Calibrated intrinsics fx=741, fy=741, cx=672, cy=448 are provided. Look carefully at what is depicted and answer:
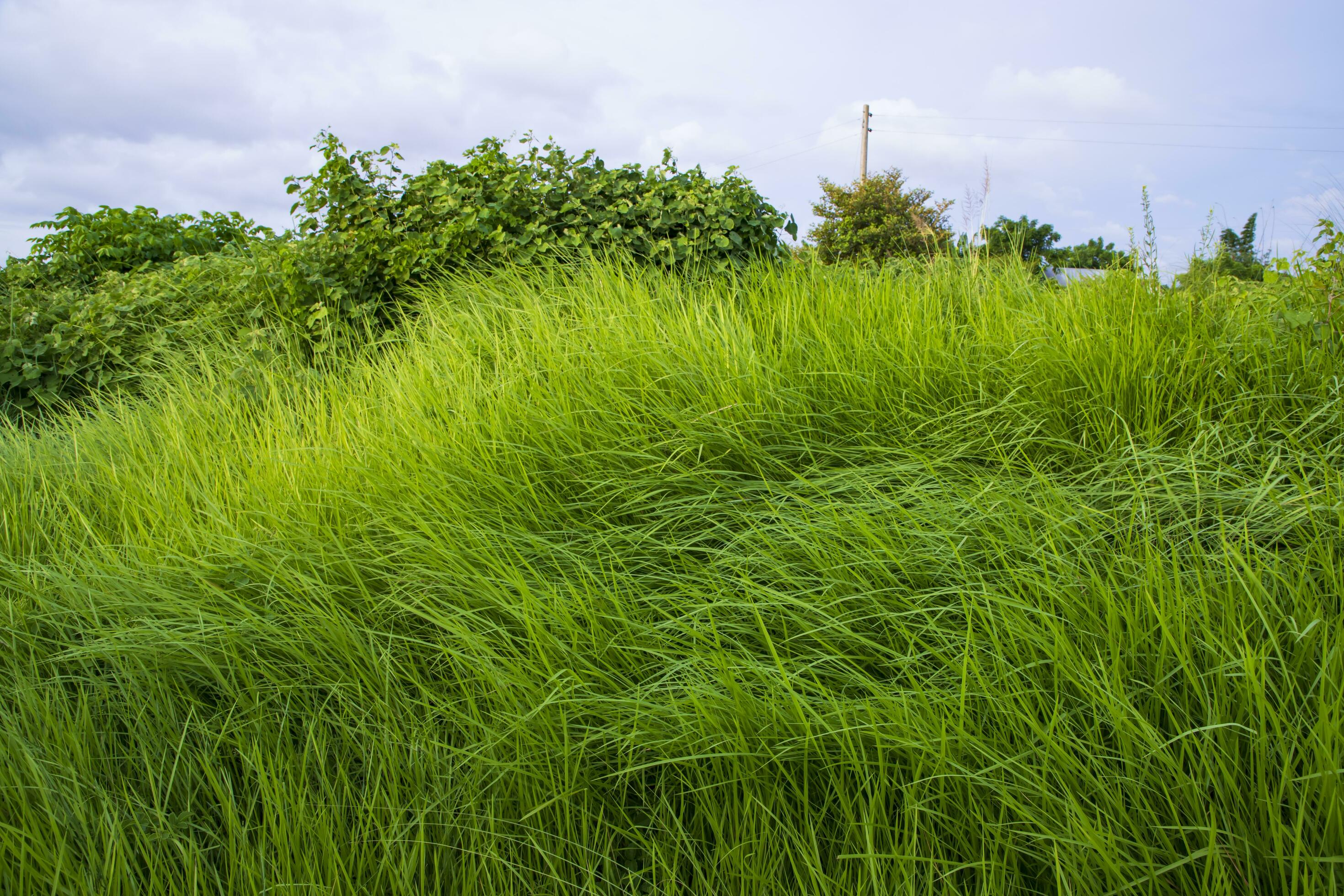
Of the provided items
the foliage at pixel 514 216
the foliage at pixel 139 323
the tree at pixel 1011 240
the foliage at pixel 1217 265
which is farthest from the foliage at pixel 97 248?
the foliage at pixel 1217 265

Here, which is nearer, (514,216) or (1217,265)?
(1217,265)

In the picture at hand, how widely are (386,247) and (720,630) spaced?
4119mm

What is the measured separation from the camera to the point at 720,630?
1.93m

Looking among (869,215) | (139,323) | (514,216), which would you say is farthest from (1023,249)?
(869,215)

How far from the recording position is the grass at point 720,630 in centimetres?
147

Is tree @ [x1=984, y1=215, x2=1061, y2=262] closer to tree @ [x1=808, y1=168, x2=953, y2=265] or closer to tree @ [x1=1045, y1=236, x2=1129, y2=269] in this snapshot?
tree @ [x1=1045, y1=236, x2=1129, y2=269]

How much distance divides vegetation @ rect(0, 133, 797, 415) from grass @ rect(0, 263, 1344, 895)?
69.2 inches

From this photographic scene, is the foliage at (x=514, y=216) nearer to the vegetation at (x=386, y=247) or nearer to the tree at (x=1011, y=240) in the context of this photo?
the vegetation at (x=386, y=247)

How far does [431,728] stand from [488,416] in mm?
1343

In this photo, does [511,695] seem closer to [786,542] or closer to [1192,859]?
[786,542]

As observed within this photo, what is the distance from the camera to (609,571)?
82.1 inches

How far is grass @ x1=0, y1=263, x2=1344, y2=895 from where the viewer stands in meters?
1.47

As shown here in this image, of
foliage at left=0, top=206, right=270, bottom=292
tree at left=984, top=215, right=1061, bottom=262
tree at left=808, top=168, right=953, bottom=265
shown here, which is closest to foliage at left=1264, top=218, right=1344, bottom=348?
tree at left=984, top=215, right=1061, bottom=262

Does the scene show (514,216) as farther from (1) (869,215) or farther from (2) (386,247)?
(1) (869,215)
